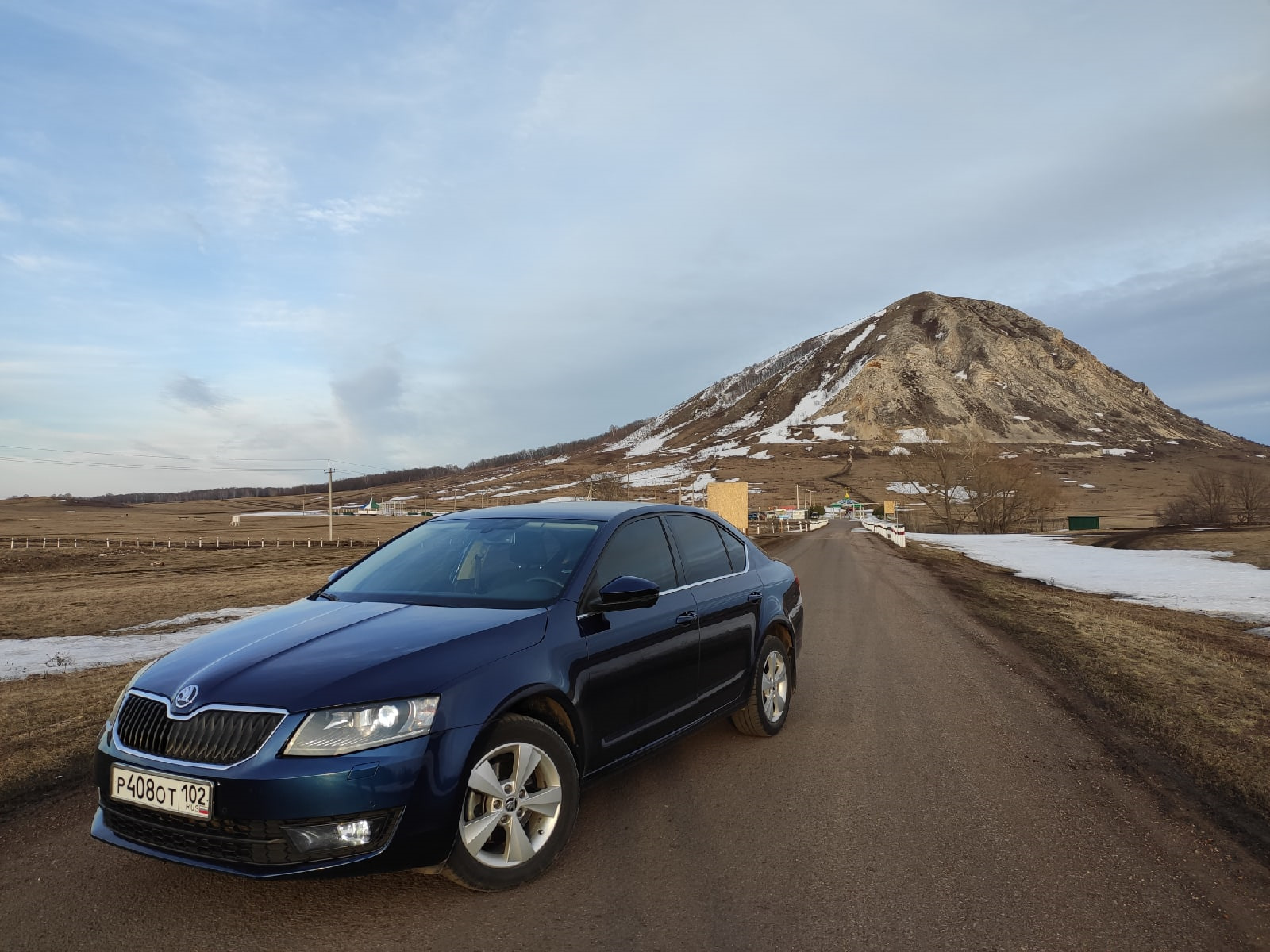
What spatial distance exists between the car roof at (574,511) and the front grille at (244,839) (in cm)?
203

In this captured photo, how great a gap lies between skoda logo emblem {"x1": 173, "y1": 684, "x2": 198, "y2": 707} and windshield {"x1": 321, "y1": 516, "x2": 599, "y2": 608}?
1.10m

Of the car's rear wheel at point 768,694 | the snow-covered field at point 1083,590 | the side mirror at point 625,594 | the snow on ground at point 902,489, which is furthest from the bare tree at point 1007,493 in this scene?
the snow on ground at point 902,489

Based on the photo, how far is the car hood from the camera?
2.99 meters

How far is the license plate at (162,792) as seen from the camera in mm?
2855

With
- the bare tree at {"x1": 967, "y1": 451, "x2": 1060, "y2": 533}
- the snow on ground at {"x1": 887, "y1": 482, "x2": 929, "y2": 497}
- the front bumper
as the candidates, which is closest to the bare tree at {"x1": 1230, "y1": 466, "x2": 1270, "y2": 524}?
the bare tree at {"x1": 967, "y1": 451, "x2": 1060, "y2": 533}

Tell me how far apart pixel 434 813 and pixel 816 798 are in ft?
7.23

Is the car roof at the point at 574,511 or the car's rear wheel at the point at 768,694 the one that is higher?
the car roof at the point at 574,511

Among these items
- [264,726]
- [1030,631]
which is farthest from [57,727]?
[1030,631]

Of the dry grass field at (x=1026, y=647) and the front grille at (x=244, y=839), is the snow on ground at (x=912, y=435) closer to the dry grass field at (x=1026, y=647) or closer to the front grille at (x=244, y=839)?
the dry grass field at (x=1026, y=647)

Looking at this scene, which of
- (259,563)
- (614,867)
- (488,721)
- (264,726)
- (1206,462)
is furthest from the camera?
(1206,462)

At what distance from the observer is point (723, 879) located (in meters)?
3.32

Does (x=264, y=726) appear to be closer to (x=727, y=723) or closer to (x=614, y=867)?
(x=614, y=867)

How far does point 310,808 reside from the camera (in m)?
2.82

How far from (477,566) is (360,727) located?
4.92 ft
